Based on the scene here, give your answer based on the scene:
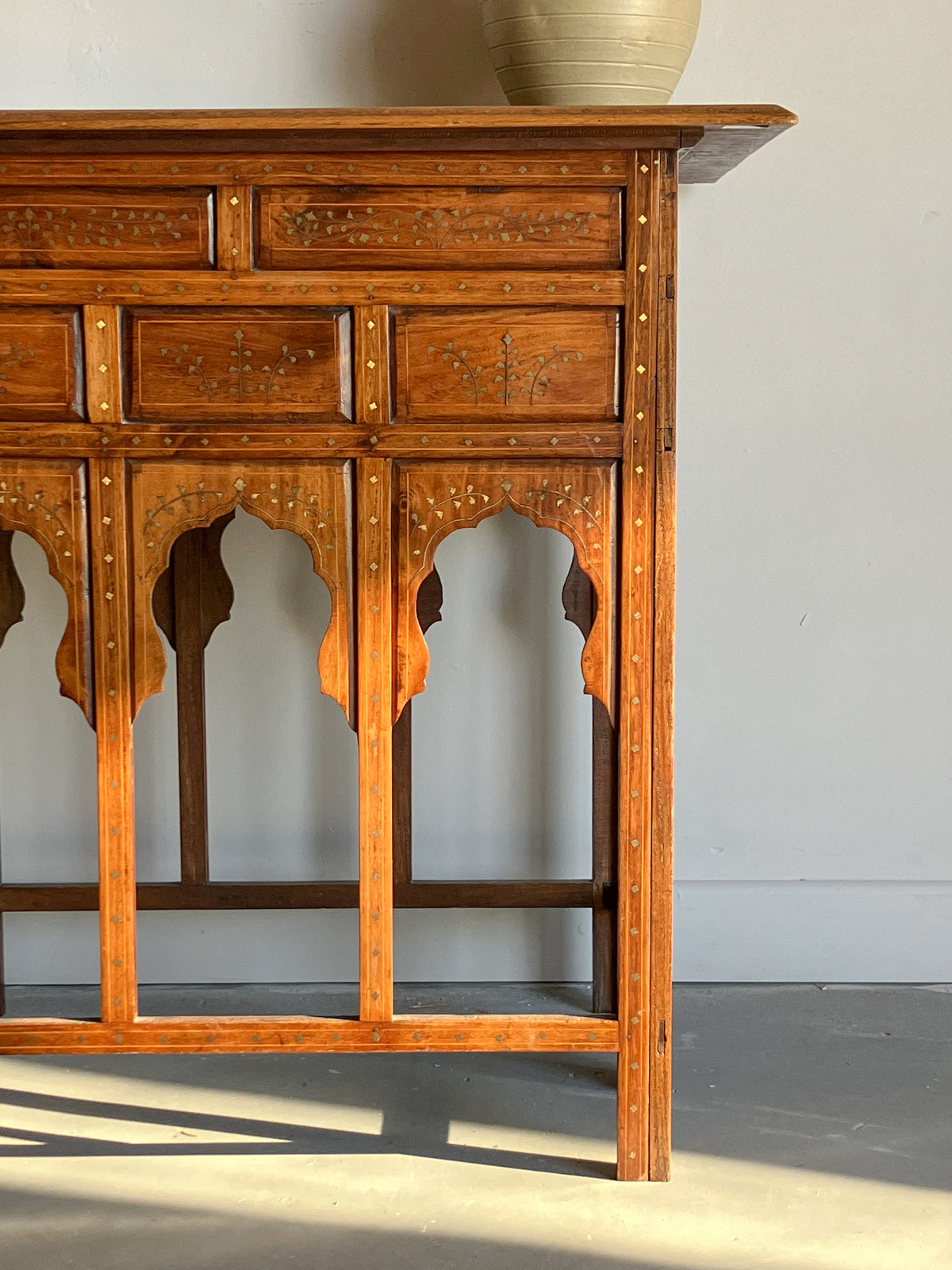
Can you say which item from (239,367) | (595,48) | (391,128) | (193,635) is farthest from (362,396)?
(193,635)

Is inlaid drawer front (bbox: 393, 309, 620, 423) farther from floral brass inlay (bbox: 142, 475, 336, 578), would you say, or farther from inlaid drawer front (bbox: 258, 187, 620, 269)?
floral brass inlay (bbox: 142, 475, 336, 578)

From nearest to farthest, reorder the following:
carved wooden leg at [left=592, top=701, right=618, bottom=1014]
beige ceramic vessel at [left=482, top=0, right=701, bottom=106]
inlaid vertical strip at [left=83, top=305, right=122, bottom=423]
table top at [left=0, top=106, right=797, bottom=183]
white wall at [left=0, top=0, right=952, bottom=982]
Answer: table top at [left=0, top=106, right=797, bottom=183] → inlaid vertical strip at [left=83, top=305, right=122, bottom=423] → beige ceramic vessel at [left=482, top=0, right=701, bottom=106] → carved wooden leg at [left=592, top=701, right=618, bottom=1014] → white wall at [left=0, top=0, right=952, bottom=982]

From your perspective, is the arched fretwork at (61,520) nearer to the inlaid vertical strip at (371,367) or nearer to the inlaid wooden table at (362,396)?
the inlaid wooden table at (362,396)

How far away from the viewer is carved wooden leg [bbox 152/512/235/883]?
3.14 m

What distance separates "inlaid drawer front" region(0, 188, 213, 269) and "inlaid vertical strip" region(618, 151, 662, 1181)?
2.48 ft

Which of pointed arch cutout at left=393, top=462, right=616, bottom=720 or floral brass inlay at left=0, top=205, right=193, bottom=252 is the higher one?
floral brass inlay at left=0, top=205, right=193, bottom=252

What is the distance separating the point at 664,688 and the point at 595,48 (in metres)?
1.23

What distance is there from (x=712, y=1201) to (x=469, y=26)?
2.60m

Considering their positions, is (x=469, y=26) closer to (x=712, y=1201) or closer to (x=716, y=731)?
(x=716, y=731)

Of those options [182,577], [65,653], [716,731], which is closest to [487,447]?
[65,653]

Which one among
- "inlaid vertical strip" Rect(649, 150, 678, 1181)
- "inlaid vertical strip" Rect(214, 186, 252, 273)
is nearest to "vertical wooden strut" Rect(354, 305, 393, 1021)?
"inlaid vertical strip" Rect(214, 186, 252, 273)

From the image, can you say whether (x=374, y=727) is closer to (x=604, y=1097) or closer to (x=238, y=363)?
(x=238, y=363)

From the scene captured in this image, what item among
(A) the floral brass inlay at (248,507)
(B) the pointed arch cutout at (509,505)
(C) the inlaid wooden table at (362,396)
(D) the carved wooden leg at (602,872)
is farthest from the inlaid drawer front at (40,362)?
(D) the carved wooden leg at (602,872)

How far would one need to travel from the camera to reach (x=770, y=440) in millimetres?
3289
